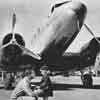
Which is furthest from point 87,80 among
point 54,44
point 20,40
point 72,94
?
point 20,40

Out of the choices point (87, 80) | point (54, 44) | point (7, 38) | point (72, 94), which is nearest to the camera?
point (72, 94)

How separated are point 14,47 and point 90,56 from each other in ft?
19.4

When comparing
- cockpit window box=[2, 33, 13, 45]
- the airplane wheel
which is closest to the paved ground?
the airplane wheel

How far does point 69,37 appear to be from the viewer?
69.1 feet

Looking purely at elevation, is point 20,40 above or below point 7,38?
below

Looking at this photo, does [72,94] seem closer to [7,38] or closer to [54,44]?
[54,44]

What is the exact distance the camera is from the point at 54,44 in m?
21.4

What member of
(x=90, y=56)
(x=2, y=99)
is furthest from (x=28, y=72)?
(x=90, y=56)

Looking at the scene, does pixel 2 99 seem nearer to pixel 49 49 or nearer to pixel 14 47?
pixel 14 47

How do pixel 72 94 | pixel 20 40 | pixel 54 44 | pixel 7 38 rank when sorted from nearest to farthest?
pixel 72 94 < pixel 54 44 < pixel 7 38 < pixel 20 40

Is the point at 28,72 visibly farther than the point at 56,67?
No

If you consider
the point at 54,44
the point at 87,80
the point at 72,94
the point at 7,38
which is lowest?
the point at 72,94

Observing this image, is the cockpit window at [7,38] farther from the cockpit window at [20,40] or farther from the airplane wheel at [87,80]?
the airplane wheel at [87,80]

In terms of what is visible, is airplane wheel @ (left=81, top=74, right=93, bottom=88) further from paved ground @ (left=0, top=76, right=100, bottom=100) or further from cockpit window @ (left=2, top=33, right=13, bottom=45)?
cockpit window @ (left=2, top=33, right=13, bottom=45)
